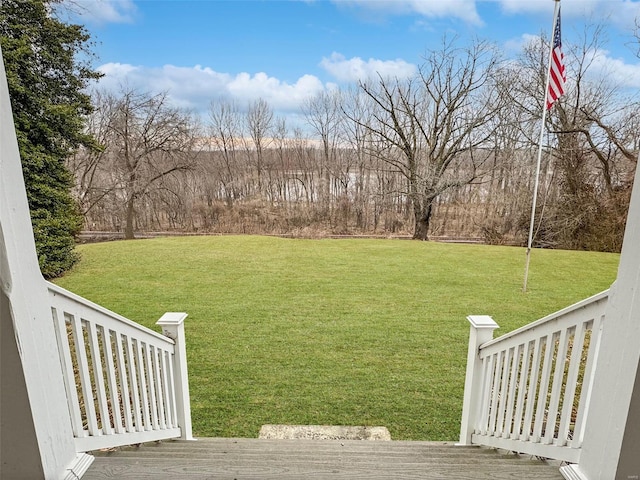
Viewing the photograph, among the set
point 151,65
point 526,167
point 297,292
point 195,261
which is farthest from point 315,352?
point 526,167

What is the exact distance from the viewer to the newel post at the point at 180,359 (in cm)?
165

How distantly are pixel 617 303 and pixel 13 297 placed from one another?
1242 millimetres

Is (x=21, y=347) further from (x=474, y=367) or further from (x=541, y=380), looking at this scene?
(x=474, y=367)

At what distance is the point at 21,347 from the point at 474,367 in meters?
1.65

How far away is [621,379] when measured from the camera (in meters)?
0.73

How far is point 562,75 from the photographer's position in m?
4.32

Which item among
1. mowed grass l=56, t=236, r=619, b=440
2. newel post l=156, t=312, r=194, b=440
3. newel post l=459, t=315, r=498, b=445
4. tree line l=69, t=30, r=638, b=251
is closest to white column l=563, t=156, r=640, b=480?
newel post l=459, t=315, r=498, b=445

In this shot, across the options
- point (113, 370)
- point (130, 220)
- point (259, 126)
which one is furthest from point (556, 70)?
point (130, 220)

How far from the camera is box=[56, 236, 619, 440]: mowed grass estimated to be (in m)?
2.62

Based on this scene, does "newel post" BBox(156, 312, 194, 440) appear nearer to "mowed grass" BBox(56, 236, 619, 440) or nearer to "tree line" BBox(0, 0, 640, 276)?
"mowed grass" BBox(56, 236, 619, 440)

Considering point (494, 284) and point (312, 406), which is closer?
point (312, 406)

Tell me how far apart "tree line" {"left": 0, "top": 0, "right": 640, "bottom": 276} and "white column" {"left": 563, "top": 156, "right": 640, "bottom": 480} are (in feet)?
20.8

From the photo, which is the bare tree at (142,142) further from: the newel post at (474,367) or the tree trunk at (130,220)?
the newel post at (474,367)

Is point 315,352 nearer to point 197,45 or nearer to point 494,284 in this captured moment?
point 197,45
